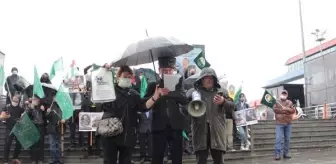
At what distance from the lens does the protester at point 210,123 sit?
6.25 metres

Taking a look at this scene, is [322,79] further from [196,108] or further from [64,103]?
[196,108]

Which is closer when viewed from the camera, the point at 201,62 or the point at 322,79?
the point at 201,62

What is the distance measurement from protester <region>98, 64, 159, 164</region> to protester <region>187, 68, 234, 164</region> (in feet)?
2.50

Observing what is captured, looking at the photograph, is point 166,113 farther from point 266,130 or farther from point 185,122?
point 266,130

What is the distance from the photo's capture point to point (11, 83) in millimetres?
13484

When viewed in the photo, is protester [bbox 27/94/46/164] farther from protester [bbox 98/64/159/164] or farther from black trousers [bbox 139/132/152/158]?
protester [bbox 98/64/159/164]

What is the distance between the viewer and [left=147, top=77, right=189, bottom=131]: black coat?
624 cm

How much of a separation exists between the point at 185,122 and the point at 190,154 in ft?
19.4

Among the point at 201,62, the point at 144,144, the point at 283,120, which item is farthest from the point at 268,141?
the point at 144,144

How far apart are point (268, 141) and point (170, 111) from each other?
1009 centimetres

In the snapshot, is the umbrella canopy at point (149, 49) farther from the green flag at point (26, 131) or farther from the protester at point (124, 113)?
the green flag at point (26, 131)

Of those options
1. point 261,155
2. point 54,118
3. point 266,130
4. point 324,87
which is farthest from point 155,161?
point 324,87

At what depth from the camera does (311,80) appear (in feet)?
86.3

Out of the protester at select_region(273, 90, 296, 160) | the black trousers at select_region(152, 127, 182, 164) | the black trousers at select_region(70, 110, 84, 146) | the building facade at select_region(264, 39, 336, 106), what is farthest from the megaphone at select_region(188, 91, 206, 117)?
the building facade at select_region(264, 39, 336, 106)
